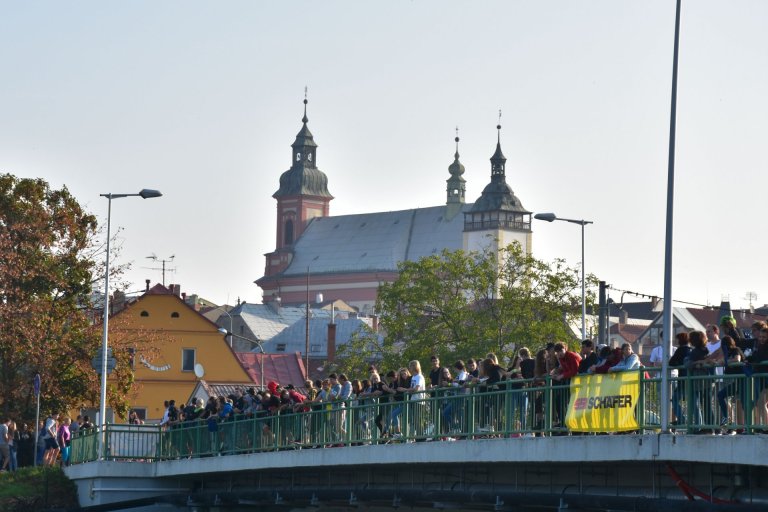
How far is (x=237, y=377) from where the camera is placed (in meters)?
89.1

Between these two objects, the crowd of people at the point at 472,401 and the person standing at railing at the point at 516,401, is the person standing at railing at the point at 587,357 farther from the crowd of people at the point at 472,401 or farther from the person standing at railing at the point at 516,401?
the person standing at railing at the point at 516,401

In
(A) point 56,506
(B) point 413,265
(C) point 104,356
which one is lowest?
(A) point 56,506

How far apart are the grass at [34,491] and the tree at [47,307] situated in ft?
27.5

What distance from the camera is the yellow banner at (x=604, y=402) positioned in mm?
20562

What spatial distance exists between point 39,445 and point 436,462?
65.8ft

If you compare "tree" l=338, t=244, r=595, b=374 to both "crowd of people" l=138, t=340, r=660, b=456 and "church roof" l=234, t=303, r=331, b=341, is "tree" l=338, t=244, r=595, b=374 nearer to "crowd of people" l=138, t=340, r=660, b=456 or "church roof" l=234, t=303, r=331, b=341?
"crowd of people" l=138, t=340, r=660, b=456

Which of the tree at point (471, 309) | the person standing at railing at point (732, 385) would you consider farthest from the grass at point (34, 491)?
the tree at point (471, 309)

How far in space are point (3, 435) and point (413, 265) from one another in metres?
39.0

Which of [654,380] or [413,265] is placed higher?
[413,265]

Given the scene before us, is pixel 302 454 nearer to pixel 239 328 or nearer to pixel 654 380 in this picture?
pixel 654 380


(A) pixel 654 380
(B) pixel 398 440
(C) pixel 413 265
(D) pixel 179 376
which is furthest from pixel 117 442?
(D) pixel 179 376

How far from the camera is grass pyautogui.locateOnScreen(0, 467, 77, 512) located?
39312 mm

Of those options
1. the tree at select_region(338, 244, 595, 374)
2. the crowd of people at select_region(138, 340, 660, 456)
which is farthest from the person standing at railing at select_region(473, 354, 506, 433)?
the tree at select_region(338, 244, 595, 374)

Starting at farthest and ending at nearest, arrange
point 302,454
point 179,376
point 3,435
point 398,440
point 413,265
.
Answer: point 179,376 → point 413,265 → point 3,435 → point 302,454 → point 398,440
